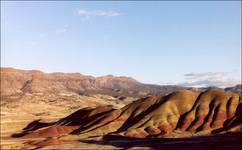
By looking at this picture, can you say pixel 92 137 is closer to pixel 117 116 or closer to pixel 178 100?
pixel 117 116

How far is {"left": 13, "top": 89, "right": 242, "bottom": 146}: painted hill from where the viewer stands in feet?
517

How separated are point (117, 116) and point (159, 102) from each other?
60.4ft

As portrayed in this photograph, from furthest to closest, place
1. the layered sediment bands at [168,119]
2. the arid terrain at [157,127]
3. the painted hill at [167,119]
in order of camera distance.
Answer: the layered sediment bands at [168,119], the painted hill at [167,119], the arid terrain at [157,127]

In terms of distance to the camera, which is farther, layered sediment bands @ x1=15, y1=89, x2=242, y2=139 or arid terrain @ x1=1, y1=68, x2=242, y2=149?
layered sediment bands @ x1=15, y1=89, x2=242, y2=139

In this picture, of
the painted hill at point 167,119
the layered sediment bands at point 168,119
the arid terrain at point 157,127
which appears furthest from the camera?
the layered sediment bands at point 168,119

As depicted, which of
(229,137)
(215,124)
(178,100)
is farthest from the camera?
(178,100)

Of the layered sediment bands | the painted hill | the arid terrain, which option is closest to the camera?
the arid terrain

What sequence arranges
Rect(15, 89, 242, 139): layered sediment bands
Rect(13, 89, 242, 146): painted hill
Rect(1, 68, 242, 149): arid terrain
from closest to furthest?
Rect(1, 68, 242, 149): arid terrain
Rect(13, 89, 242, 146): painted hill
Rect(15, 89, 242, 139): layered sediment bands

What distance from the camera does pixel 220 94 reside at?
7062 inches

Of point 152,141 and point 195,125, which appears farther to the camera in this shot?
point 195,125

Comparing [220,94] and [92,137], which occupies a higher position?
[220,94]

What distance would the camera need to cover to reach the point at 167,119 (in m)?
169

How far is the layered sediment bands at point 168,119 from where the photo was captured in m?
158

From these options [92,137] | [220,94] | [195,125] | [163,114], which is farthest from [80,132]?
[220,94]
